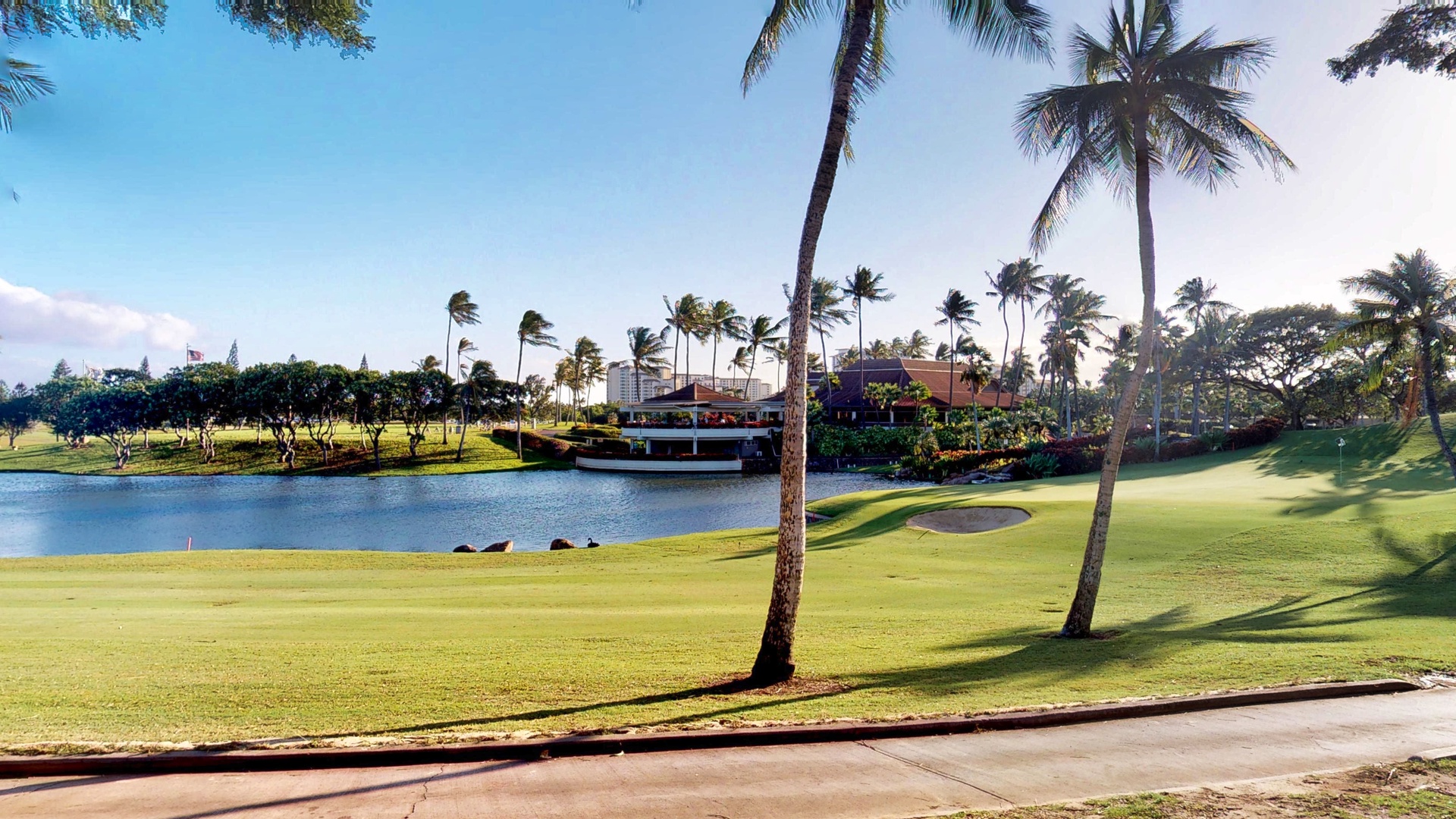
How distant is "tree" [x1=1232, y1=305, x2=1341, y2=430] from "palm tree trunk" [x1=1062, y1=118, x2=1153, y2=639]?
5925cm

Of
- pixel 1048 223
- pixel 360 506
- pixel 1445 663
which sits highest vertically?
pixel 1048 223

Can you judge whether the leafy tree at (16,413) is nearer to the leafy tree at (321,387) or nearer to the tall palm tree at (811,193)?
the leafy tree at (321,387)

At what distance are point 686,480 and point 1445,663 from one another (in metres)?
59.5

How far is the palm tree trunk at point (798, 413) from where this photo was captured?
31.1 ft

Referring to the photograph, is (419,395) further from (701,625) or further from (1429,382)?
(1429,382)

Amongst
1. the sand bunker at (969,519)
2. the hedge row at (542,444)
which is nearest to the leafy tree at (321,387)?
Result: the hedge row at (542,444)

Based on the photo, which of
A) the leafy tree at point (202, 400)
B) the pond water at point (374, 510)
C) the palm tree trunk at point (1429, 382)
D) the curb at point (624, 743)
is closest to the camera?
the curb at point (624, 743)

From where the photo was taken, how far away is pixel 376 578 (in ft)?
64.1

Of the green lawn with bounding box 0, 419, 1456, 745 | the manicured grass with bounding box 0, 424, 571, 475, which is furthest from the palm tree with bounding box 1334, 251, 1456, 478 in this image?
the manicured grass with bounding box 0, 424, 571, 475

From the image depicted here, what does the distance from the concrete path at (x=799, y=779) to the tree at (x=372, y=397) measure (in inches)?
2879

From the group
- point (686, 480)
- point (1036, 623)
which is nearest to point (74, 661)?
point (1036, 623)

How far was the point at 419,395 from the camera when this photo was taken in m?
77.4

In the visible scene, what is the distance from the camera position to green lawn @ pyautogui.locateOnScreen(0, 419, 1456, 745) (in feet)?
26.7

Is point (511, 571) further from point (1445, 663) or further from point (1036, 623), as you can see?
point (1445, 663)
